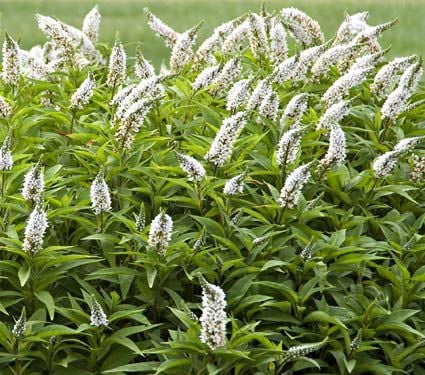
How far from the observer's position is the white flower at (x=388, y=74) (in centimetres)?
499

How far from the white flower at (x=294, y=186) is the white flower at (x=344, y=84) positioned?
3.19 ft

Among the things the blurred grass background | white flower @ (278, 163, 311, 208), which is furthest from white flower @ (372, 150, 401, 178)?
the blurred grass background

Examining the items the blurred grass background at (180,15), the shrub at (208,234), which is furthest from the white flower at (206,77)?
the blurred grass background at (180,15)

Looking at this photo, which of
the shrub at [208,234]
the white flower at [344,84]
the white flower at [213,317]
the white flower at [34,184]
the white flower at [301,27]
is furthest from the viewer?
the white flower at [301,27]

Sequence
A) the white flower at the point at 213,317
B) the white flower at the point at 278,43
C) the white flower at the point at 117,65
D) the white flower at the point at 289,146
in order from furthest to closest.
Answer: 1. the white flower at the point at 278,43
2. the white flower at the point at 117,65
3. the white flower at the point at 289,146
4. the white flower at the point at 213,317

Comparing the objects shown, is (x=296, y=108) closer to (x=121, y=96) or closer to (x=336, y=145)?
(x=336, y=145)

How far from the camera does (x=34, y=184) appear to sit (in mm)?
3689

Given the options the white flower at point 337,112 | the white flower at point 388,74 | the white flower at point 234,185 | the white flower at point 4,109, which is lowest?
the white flower at point 234,185

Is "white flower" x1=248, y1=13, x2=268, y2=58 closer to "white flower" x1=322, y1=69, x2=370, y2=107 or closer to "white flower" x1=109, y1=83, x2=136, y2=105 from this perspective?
"white flower" x1=322, y1=69, x2=370, y2=107

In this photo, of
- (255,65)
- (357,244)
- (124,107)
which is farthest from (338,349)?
(255,65)

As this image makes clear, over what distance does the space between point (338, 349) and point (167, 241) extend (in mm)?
821

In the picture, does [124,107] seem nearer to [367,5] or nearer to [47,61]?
[47,61]

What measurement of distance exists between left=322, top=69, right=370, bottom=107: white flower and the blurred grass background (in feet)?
26.5

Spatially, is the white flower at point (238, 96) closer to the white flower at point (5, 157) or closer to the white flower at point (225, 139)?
the white flower at point (225, 139)
